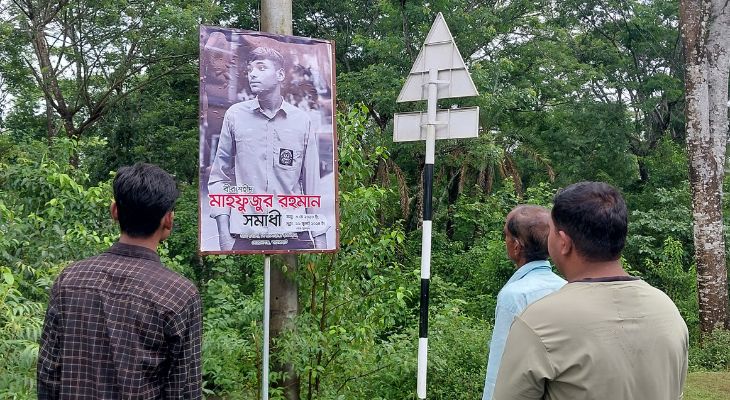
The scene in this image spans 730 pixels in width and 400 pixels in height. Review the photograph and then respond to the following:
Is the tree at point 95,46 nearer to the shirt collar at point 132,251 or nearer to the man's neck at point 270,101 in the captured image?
the man's neck at point 270,101

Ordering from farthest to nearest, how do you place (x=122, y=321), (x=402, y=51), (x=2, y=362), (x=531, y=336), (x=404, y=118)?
(x=402, y=51) < (x=404, y=118) < (x=2, y=362) < (x=122, y=321) < (x=531, y=336)

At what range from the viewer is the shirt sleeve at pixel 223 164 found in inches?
137

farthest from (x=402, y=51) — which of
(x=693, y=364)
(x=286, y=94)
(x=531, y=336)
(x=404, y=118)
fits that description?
(x=531, y=336)

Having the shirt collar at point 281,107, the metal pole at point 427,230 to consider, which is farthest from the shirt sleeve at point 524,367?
the metal pole at point 427,230

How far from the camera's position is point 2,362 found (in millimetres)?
2924

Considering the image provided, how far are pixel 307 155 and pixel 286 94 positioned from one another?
36 centimetres

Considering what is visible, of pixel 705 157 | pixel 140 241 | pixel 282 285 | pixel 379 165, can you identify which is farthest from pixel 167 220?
pixel 705 157

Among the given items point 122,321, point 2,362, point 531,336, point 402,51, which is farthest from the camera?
point 402,51

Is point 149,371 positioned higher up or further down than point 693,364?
higher up

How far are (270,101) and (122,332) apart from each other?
2.01m

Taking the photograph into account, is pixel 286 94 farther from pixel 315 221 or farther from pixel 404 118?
pixel 404 118

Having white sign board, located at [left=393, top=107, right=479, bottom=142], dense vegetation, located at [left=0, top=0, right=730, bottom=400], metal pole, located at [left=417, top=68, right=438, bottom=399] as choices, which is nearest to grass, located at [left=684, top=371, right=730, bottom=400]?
dense vegetation, located at [left=0, top=0, right=730, bottom=400]

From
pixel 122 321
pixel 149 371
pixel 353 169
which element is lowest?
pixel 149 371

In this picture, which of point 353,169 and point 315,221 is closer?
point 315,221
